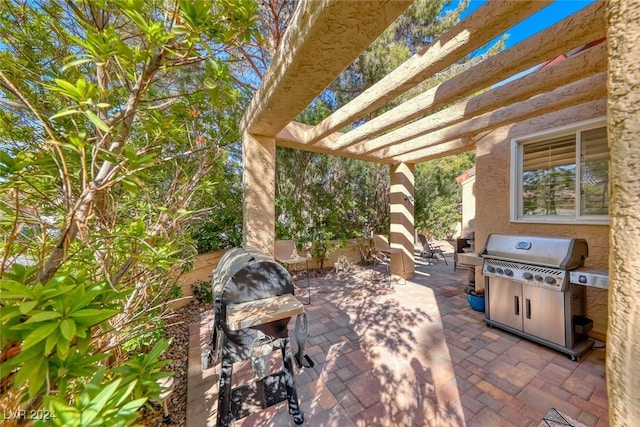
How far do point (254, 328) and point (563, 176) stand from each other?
5.57 meters

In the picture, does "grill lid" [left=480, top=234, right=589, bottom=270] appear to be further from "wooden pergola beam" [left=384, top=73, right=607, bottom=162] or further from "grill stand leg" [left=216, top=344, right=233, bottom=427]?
"grill stand leg" [left=216, top=344, right=233, bottom=427]

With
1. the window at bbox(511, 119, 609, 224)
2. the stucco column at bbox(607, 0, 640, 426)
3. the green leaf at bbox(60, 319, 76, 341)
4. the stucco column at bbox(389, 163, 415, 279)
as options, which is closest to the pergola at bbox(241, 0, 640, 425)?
the stucco column at bbox(607, 0, 640, 426)

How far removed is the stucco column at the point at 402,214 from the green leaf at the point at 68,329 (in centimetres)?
655

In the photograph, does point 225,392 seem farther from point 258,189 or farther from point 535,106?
point 535,106

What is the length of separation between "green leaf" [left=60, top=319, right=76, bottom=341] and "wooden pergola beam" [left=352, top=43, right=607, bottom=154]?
13.5ft

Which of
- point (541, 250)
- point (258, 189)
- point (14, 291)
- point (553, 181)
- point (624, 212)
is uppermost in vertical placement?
point (553, 181)

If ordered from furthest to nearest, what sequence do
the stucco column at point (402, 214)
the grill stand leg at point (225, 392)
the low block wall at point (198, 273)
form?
the stucco column at point (402, 214), the low block wall at point (198, 273), the grill stand leg at point (225, 392)

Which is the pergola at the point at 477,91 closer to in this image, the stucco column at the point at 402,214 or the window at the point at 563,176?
the window at the point at 563,176

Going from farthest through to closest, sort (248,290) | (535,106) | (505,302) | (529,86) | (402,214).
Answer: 1. (402,214)
2. (505,302)
3. (535,106)
4. (529,86)
5. (248,290)

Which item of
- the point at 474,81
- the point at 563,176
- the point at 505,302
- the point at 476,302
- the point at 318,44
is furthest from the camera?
the point at 476,302

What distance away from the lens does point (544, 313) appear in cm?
330

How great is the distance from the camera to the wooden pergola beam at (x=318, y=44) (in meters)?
1.47

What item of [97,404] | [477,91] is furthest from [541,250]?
[97,404]

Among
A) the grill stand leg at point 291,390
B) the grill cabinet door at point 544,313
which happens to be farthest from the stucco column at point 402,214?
the grill stand leg at point 291,390
